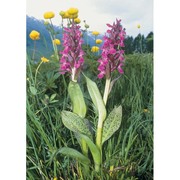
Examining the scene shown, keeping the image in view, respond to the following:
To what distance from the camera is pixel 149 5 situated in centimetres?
154

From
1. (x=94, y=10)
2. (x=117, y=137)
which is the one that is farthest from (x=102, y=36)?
(x=117, y=137)

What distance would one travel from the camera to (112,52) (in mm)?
1474

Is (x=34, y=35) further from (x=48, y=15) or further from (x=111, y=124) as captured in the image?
(x=111, y=124)

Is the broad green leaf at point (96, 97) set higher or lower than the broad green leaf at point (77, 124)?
higher

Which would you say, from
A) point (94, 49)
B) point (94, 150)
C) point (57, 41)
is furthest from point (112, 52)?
point (94, 150)

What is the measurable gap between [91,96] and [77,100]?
0.14ft

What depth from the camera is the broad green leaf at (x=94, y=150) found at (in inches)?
57.6

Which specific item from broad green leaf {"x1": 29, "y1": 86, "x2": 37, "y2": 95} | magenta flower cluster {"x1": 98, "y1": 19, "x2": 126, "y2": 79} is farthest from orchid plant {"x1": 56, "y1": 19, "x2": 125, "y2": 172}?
broad green leaf {"x1": 29, "y1": 86, "x2": 37, "y2": 95}

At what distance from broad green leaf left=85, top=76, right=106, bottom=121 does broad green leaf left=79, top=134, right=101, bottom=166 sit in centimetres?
7

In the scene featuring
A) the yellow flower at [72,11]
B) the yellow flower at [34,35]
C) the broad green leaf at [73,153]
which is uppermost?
the yellow flower at [72,11]

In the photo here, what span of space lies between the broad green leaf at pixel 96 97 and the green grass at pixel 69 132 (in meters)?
0.02

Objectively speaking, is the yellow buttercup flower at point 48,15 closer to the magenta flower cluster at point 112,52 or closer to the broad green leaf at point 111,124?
the magenta flower cluster at point 112,52

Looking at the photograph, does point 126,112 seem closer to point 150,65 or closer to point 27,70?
point 150,65

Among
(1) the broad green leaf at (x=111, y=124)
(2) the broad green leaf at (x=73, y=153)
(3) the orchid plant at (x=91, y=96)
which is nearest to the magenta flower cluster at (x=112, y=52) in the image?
(3) the orchid plant at (x=91, y=96)
